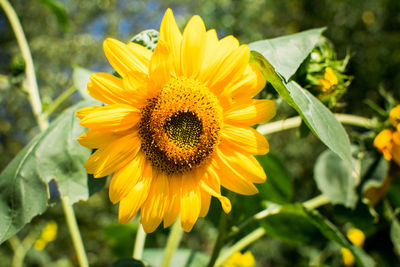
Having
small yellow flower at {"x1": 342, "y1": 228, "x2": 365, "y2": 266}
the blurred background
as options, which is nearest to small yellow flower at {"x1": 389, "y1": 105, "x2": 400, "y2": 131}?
small yellow flower at {"x1": 342, "y1": 228, "x2": 365, "y2": 266}

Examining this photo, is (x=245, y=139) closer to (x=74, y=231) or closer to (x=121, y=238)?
(x=74, y=231)

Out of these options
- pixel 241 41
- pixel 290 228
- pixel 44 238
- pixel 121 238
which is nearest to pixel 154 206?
pixel 290 228

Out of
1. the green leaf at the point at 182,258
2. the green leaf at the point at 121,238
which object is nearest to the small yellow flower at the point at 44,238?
the green leaf at the point at 121,238

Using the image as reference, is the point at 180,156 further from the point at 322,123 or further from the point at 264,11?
the point at 264,11

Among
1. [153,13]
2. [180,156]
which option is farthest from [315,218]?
[153,13]

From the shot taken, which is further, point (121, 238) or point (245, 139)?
point (121, 238)

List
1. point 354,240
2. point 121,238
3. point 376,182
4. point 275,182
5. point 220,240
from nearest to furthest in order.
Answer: point 220,240 → point 376,182 → point 275,182 → point 121,238 → point 354,240
